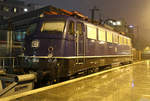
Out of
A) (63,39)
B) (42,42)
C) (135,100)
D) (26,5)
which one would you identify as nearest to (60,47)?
(63,39)

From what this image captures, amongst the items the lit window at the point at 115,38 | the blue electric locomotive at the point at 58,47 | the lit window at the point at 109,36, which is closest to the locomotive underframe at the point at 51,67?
the blue electric locomotive at the point at 58,47

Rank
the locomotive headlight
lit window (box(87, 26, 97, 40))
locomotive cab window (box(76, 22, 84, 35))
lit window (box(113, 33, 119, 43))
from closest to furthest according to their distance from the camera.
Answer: the locomotive headlight < locomotive cab window (box(76, 22, 84, 35)) < lit window (box(87, 26, 97, 40)) < lit window (box(113, 33, 119, 43))

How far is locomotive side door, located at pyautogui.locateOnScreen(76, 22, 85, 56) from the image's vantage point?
8.06 metres

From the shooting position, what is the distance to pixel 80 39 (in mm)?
8297

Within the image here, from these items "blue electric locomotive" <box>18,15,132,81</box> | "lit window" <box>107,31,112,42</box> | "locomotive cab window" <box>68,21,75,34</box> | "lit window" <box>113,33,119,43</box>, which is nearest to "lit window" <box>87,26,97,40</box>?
"blue electric locomotive" <box>18,15,132,81</box>

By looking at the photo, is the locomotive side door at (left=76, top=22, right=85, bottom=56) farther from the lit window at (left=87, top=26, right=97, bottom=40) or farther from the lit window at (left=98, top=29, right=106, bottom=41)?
the lit window at (left=98, top=29, right=106, bottom=41)

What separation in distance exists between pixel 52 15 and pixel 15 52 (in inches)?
189

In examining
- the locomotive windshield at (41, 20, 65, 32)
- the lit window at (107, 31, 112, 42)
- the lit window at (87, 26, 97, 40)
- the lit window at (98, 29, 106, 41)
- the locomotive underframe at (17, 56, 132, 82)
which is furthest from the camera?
the lit window at (107, 31, 112, 42)

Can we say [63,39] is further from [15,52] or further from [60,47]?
[15,52]

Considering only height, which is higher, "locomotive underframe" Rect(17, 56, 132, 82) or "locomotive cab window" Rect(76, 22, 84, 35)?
"locomotive cab window" Rect(76, 22, 84, 35)

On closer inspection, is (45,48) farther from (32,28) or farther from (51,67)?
(32,28)

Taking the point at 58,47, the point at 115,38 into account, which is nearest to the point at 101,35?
the point at 115,38

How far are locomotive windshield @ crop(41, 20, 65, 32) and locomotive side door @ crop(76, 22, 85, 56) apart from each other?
3.13 feet

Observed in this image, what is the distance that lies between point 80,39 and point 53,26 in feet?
5.23
